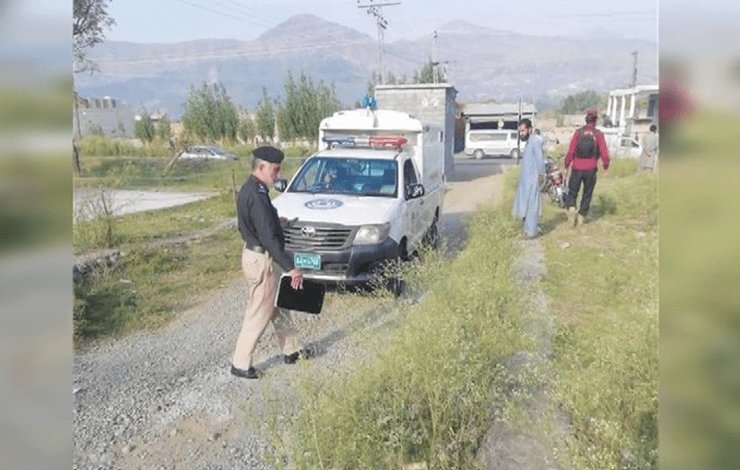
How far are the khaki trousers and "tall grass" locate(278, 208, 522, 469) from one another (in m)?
0.38

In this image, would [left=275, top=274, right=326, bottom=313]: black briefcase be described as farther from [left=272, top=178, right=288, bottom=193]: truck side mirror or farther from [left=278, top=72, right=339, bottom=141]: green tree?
[left=278, top=72, right=339, bottom=141]: green tree

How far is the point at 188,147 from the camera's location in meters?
2.56

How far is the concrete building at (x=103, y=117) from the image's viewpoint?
2271mm

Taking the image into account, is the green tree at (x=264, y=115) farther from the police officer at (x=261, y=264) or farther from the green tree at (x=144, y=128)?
the green tree at (x=144, y=128)

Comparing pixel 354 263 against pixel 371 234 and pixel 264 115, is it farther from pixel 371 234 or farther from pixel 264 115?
Answer: pixel 264 115

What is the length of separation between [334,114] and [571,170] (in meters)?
1.04

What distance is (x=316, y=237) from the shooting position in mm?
2580

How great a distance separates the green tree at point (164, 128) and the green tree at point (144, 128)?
1.0 inches

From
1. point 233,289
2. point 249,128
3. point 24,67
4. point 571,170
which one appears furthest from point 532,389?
point 24,67

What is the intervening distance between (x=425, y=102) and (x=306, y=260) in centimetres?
89

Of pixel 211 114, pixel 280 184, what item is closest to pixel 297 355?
pixel 280 184

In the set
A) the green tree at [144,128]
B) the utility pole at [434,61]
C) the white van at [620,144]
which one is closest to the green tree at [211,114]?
the green tree at [144,128]

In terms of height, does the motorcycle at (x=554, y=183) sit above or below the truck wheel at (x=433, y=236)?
above

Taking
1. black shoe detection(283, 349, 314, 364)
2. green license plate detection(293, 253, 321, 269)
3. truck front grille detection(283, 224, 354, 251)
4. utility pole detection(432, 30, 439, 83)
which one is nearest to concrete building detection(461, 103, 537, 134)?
utility pole detection(432, 30, 439, 83)
